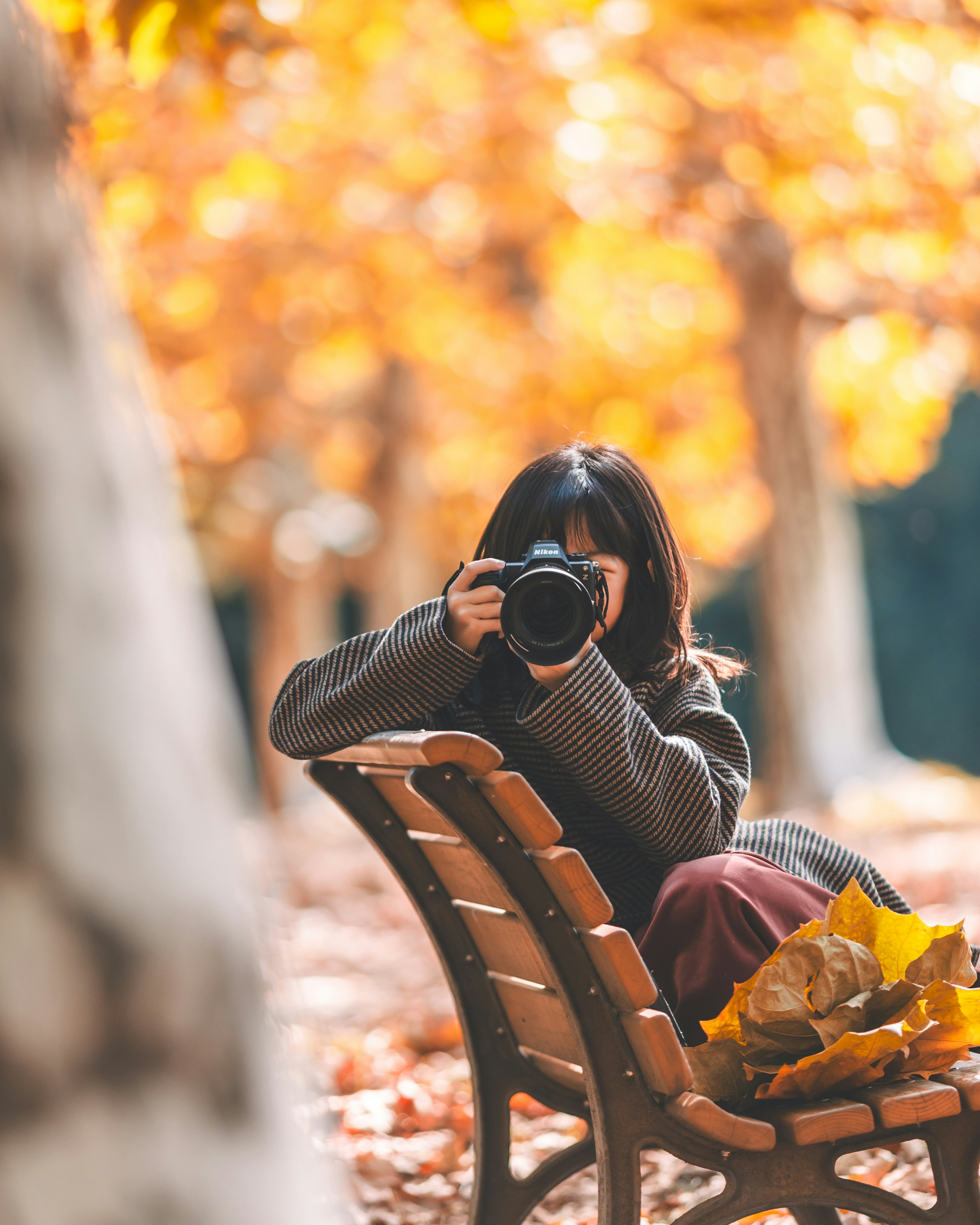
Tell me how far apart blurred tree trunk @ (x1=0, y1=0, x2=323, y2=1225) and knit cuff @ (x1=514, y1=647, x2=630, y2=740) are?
962 millimetres

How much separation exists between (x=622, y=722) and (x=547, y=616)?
18 cm

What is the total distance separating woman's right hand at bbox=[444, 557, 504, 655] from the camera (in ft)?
6.02

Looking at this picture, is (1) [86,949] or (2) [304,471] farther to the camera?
(2) [304,471]

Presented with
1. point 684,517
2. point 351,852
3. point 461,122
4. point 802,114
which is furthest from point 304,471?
point 802,114

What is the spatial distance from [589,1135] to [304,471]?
14830mm

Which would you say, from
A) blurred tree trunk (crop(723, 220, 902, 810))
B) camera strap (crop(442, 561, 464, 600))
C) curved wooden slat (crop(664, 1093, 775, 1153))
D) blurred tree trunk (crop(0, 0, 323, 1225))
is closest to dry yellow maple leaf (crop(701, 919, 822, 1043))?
curved wooden slat (crop(664, 1093, 775, 1153))

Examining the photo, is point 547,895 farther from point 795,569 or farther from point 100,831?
point 795,569

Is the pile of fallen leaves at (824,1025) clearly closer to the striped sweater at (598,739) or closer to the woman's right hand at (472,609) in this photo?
the striped sweater at (598,739)

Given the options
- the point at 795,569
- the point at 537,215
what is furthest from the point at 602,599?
the point at 537,215

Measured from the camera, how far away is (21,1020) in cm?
66

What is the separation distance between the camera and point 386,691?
6.14 ft

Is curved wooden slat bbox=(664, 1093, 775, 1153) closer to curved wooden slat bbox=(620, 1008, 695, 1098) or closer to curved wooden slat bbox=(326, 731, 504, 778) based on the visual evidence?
curved wooden slat bbox=(620, 1008, 695, 1098)

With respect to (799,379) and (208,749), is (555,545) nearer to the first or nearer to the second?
(208,749)

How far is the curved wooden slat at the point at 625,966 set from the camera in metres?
1.53
